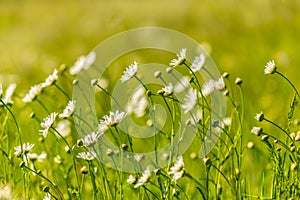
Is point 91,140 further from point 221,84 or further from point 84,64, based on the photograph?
point 84,64

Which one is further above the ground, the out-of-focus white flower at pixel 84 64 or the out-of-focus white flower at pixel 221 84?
the out-of-focus white flower at pixel 84 64

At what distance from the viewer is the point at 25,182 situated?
1.88 m

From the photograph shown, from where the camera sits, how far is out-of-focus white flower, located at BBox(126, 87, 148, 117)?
225 centimetres

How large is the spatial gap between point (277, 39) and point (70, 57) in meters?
2.84

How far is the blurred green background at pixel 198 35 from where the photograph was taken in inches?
148

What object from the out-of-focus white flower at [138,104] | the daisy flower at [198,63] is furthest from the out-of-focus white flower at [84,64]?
the daisy flower at [198,63]

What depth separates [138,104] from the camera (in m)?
2.35

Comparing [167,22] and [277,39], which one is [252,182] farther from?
[167,22]

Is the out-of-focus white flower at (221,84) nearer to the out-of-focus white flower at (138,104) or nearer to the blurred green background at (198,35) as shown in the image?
the out-of-focus white flower at (138,104)

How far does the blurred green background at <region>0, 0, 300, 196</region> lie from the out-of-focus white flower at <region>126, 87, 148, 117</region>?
17.1 inches

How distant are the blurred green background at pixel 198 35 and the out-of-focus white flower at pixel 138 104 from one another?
43cm

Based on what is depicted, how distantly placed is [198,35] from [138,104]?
505 cm

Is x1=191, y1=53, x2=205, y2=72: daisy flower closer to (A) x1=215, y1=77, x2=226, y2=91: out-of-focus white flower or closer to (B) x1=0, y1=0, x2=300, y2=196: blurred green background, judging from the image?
(A) x1=215, y1=77, x2=226, y2=91: out-of-focus white flower

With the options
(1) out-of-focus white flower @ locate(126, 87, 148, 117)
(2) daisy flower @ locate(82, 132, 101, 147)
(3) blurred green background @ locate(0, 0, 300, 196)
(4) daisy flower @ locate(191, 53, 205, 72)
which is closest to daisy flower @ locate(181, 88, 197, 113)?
(4) daisy flower @ locate(191, 53, 205, 72)
